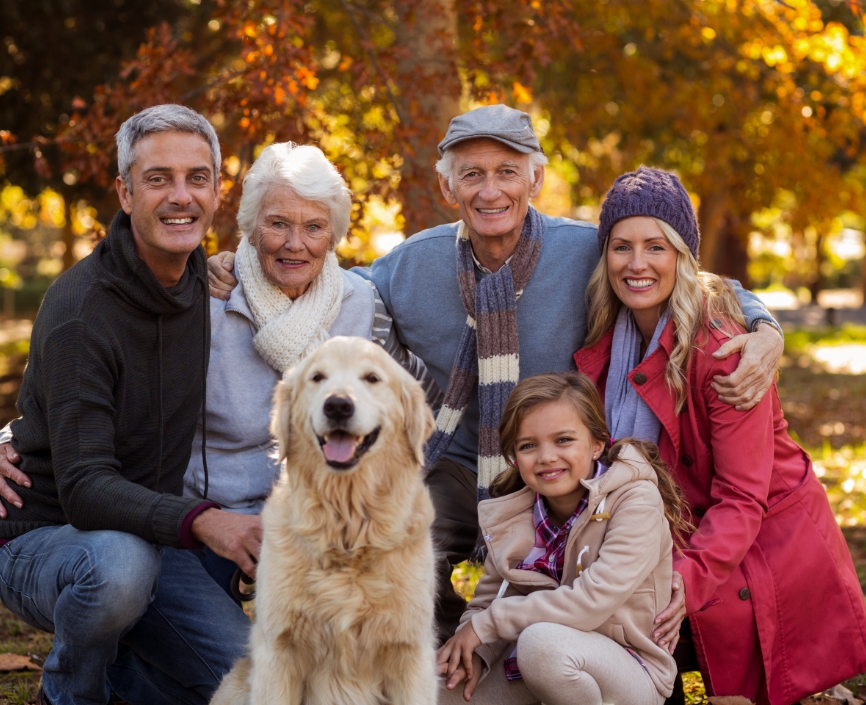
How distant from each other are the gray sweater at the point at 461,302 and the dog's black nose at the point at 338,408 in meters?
1.54

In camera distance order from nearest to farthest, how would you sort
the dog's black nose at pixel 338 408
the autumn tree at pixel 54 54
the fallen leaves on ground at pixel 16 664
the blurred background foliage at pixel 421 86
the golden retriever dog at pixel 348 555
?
1. the dog's black nose at pixel 338 408
2. the golden retriever dog at pixel 348 555
3. the fallen leaves on ground at pixel 16 664
4. the blurred background foliage at pixel 421 86
5. the autumn tree at pixel 54 54

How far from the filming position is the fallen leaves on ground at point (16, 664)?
389 centimetres

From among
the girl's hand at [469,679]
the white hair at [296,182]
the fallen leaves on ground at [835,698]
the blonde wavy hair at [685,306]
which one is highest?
the white hair at [296,182]

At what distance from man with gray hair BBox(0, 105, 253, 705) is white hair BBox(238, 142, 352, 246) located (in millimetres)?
233

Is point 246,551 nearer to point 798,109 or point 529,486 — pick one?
point 529,486

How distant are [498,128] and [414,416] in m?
1.49

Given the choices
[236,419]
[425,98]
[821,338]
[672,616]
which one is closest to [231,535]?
[236,419]

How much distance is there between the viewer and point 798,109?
28.1 feet

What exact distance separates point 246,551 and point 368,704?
0.60 metres

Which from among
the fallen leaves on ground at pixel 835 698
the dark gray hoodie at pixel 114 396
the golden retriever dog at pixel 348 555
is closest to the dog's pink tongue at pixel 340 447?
the golden retriever dog at pixel 348 555

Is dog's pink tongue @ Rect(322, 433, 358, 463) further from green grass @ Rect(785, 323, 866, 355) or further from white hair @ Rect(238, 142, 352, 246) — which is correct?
green grass @ Rect(785, 323, 866, 355)

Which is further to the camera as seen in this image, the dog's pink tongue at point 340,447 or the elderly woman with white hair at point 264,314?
the elderly woman with white hair at point 264,314

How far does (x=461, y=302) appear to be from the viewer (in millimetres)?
3979

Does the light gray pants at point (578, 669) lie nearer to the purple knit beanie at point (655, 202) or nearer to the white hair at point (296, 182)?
the purple knit beanie at point (655, 202)
